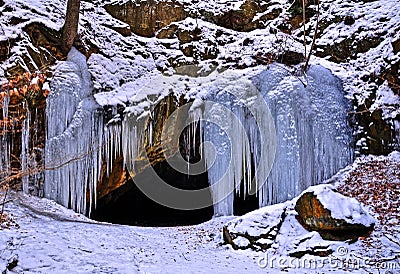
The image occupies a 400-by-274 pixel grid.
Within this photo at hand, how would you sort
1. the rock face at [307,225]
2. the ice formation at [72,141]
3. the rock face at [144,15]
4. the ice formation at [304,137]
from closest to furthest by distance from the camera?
the rock face at [307,225], the ice formation at [72,141], the ice formation at [304,137], the rock face at [144,15]

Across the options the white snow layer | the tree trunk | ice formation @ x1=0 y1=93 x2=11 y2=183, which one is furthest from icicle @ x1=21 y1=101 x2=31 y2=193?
the white snow layer

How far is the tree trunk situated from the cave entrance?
15.5ft

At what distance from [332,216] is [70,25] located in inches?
339

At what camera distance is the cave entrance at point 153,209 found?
13586mm

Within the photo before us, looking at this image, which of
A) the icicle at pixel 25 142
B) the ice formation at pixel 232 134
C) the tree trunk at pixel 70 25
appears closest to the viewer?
the icicle at pixel 25 142

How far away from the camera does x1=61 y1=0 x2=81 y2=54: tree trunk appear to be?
10820mm

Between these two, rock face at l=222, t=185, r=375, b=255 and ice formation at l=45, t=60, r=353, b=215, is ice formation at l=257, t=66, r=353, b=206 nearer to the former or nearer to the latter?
ice formation at l=45, t=60, r=353, b=215

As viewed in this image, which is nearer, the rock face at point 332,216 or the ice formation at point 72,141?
the rock face at point 332,216

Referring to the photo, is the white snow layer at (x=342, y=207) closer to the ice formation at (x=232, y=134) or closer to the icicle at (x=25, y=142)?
the ice formation at (x=232, y=134)

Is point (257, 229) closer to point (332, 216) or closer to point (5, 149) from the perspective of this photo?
point (332, 216)

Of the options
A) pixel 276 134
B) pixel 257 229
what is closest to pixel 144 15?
pixel 276 134

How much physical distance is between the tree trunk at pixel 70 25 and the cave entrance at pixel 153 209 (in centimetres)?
473

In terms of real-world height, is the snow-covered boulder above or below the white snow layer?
below

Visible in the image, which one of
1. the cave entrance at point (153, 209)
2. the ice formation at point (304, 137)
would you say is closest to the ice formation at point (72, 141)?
the cave entrance at point (153, 209)
